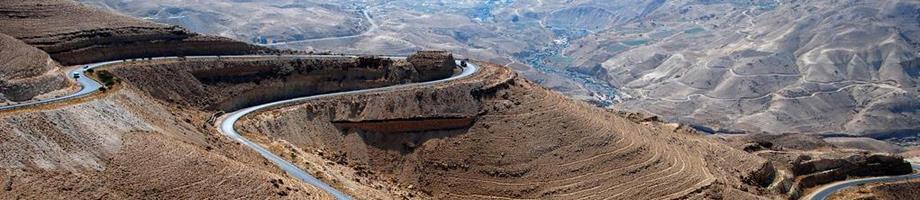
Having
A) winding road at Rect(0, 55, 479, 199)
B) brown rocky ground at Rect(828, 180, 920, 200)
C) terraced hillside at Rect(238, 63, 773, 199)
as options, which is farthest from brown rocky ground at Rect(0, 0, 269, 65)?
brown rocky ground at Rect(828, 180, 920, 200)

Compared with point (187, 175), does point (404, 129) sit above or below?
below

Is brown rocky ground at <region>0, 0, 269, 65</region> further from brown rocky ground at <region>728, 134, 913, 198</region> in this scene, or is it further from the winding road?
brown rocky ground at <region>728, 134, 913, 198</region>

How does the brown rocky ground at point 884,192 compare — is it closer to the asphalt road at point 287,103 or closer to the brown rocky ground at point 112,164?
the asphalt road at point 287,103

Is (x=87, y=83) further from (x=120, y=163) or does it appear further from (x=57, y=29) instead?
(x=120, y=163)

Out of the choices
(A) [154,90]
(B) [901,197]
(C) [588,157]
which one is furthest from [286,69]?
(B) [901,197]

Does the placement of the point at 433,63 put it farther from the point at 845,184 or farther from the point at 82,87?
the point at 845,184

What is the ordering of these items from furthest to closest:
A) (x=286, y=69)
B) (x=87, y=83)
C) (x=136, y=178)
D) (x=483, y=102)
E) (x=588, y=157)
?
(x=286, y=69)
(x=483, y=102)
(x=588, y=157)
(x=87, y=83)
(x=136, y=178)

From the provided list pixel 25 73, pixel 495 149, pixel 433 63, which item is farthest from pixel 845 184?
pixel 25 73
